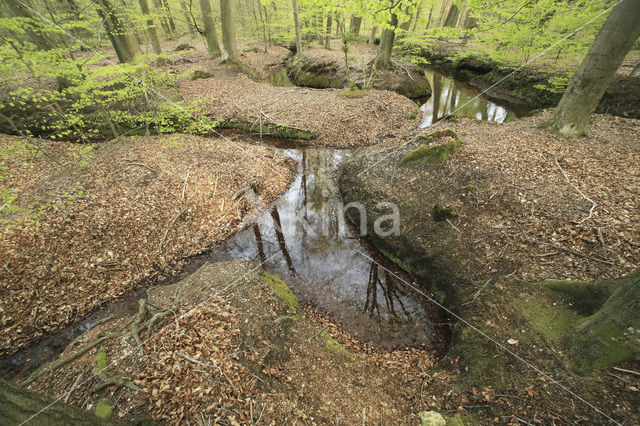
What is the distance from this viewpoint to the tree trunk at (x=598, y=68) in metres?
5.26

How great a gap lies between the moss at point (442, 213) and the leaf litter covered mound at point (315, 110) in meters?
5.52

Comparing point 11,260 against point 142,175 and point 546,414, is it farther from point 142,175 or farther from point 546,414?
point 546,414

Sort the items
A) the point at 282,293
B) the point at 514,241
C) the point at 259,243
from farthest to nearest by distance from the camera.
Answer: the point at 259,243
the point at 514,241
the point at 282,293

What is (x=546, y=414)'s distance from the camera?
2.69 m

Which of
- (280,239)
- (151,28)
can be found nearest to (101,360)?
(280,239)

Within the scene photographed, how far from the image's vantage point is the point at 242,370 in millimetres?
Result: 3109

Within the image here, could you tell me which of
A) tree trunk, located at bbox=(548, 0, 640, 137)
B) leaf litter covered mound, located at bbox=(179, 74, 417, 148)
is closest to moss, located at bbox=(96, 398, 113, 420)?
leaf litter covered mound, located at bbox=(179, 74, 417, 148)

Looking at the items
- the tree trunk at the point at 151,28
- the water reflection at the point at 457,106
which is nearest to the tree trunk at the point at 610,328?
the water reflection at the point at 457,106

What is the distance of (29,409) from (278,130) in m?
10.5

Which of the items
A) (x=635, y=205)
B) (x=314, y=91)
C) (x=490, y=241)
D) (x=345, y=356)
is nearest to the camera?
(x=345, y=356)

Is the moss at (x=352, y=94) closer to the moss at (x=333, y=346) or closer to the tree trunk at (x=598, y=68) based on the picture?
the tree trunk at (x=598, y=68)

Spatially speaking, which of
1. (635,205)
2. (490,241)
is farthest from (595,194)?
(490,241)

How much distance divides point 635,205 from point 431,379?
15.9 ft

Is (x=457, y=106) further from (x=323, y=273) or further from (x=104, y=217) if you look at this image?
(x=104, y=217)
